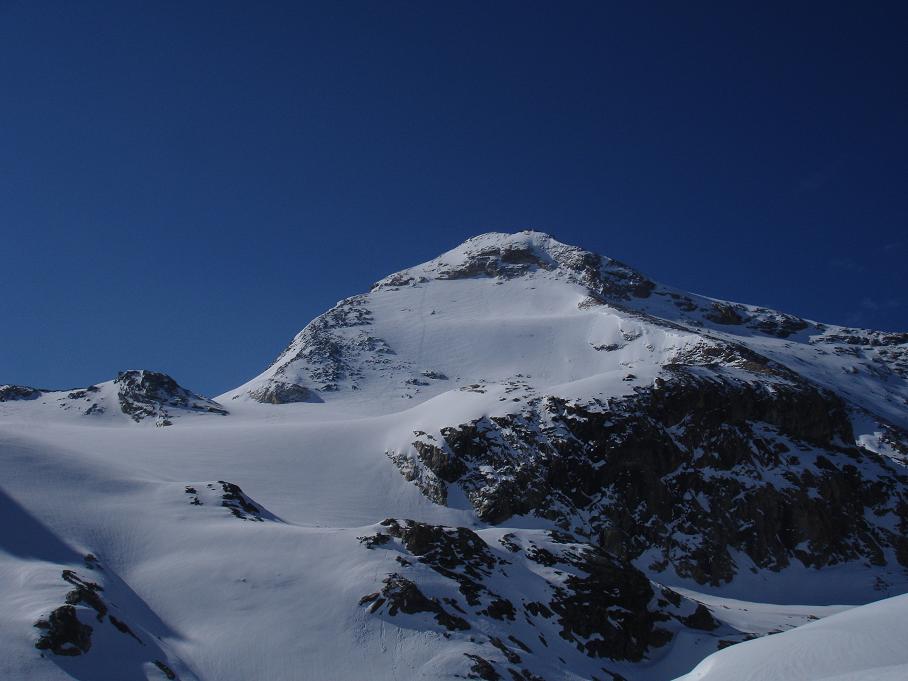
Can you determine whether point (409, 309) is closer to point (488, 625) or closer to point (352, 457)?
point (352, 457)

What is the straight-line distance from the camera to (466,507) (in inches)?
2216

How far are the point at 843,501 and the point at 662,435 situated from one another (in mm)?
16311

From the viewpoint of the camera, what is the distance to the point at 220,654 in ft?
92.8

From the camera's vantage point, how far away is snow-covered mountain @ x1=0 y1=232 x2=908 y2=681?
96.3 ft

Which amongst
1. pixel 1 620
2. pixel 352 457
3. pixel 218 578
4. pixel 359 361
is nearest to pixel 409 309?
pixel 359 361

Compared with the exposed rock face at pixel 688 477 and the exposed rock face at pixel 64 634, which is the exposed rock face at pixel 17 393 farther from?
the exposed rock face at pixel 64 634

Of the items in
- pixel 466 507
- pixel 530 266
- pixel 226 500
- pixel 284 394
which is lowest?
pixel 226 500

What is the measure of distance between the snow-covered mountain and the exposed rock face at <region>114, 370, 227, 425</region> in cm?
36

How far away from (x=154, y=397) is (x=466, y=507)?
48829 mm

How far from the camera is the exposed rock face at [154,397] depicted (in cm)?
8238

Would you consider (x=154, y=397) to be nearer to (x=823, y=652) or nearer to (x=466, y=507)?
(x=466, y=507)

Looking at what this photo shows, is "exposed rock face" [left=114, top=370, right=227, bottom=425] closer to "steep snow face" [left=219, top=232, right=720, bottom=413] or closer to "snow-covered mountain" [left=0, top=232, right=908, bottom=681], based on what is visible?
"snow-covered mountain" [left=0, top=232, right=908, bottom=681]

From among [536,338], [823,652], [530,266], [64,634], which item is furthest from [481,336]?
[823,652]

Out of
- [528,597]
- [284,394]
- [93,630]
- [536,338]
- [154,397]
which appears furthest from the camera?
[536,338]
